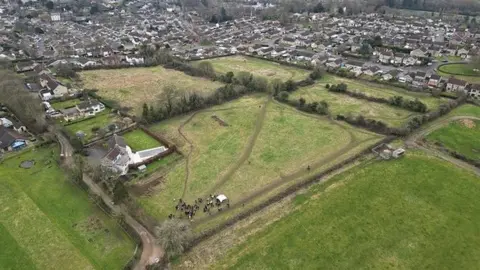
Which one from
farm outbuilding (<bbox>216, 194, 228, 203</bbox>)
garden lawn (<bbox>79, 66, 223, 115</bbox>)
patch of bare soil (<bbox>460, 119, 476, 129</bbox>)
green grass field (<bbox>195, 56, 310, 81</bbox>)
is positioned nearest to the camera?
farm outbuilding (<bbox>216, 194, 228, 203</bbox>)

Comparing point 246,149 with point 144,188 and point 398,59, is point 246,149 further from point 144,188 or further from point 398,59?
point 398,59

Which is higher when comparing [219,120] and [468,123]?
[219,120]

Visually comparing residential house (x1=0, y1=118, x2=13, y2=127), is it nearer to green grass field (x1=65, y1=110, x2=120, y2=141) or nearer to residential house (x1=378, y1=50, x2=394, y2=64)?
green grass field (x1=65, y1=110, x2=120, y2=141)

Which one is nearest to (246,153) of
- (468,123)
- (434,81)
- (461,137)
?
(461,137)

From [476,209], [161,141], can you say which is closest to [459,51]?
[476,209]

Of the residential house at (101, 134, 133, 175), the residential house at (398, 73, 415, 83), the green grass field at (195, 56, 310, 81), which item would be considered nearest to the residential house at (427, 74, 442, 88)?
the residential house at (398, 73, 415, 83)

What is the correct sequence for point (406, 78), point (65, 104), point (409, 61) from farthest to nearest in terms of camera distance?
point (409, 61)
point (406, 78)
point (65, 104)

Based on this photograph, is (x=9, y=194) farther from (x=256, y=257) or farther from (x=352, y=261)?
(x=352, y=261)
